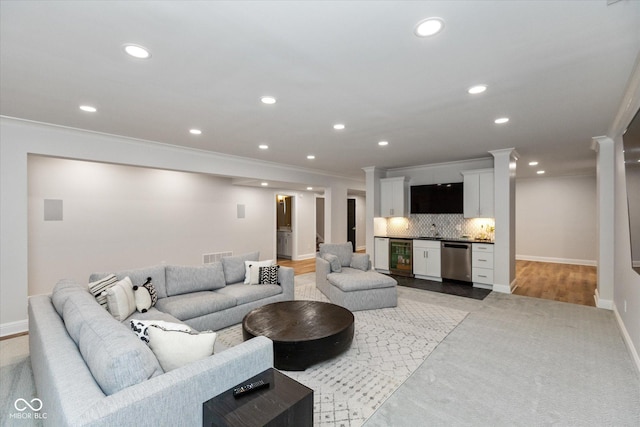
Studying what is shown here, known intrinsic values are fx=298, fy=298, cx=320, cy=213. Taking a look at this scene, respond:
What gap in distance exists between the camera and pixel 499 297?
200 inches

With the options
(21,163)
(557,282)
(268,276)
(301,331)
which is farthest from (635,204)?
(21,163)

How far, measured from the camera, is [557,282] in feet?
20.2

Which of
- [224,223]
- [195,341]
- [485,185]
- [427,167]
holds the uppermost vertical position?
[427,167]


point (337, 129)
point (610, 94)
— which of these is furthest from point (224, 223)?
point (610, 94)

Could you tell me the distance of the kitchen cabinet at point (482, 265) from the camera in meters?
5.57

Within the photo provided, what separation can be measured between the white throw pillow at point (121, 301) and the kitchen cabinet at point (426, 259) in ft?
17.5

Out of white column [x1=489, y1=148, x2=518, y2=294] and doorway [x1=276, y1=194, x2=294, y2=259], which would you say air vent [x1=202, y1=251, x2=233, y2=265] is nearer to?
doorway [x1=276, y1=194, x2=294, y2=259]

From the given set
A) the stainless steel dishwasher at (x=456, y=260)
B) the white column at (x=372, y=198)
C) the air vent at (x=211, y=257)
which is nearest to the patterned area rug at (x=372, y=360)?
the stainless steel dishwasher at (x=456, y=260)

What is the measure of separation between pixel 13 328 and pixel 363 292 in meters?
4.46

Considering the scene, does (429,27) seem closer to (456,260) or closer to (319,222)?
(456,260)

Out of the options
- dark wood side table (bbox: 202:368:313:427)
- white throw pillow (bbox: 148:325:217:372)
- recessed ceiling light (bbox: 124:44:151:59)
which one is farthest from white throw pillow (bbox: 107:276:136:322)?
recessed ceiling light (bbox: 124:44:151:59)

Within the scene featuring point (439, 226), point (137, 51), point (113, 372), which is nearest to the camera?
point (113, 372)

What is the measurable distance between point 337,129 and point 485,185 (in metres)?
3.50

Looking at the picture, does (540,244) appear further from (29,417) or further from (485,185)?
(29,417)
